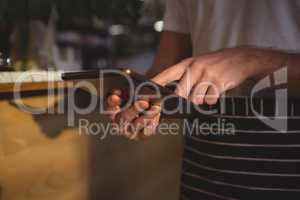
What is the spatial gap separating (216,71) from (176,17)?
366 mm

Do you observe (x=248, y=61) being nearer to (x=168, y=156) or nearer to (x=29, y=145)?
(x=29, y=145)

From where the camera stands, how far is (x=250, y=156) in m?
0.60

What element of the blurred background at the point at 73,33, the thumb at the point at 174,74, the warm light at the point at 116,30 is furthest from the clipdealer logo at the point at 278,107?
the warm light at the point at 116,30

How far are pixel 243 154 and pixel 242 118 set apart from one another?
0.17 ft

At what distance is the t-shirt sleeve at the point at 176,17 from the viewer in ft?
2.62

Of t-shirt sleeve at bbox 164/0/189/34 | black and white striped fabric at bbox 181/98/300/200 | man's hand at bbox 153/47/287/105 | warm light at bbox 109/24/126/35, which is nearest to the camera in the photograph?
man's hand at bbox 153/47/287/105

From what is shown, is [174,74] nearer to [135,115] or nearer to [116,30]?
[135,115]

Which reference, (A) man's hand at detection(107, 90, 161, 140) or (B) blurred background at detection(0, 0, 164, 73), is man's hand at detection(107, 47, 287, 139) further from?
(B) blurred background at detection(0, 0, 164, 73)

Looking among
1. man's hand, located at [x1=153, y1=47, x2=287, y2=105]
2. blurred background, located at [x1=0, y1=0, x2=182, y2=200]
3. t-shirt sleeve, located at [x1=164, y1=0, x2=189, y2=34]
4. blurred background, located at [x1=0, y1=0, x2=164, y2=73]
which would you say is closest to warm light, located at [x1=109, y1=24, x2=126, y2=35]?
blurred background, located at [x1=0, y1=0, x2=164, y2=73]

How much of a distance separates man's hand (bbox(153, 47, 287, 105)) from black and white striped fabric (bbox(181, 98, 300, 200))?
0.36 feet

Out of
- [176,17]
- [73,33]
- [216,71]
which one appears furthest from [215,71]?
[73,33]

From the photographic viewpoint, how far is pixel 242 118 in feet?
1.97

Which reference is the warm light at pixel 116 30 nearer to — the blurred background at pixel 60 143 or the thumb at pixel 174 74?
the blurred background at pixel 60 143

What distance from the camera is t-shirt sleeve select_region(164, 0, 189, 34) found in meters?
0.80
